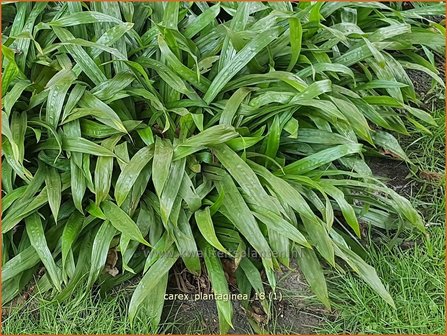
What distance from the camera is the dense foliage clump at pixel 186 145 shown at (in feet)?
6.66

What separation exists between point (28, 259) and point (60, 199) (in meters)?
0.21

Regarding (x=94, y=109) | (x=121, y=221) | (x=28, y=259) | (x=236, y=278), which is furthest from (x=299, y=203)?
(x=28, y=259)

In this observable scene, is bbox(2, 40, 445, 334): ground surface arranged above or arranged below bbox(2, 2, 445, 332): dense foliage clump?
below

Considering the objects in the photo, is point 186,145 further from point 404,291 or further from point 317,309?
point 404,291

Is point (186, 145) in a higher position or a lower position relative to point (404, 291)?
higher

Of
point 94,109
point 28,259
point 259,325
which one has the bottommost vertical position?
point 259,325

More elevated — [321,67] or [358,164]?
[321,67]

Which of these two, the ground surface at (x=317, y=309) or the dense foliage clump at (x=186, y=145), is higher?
the dense foliage clump at (x=186, y=145)

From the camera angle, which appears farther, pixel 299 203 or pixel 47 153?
pixel 47 153

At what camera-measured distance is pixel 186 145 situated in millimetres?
2084

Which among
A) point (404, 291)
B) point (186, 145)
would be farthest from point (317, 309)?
point (186, 145)

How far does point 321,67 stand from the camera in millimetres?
2312

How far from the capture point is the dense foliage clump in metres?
2.03

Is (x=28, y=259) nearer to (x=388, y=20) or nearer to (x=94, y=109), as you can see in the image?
(x=94, y=109)
